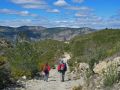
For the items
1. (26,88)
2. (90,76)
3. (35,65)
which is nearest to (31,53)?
(35,65)

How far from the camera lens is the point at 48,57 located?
48812 millimetres

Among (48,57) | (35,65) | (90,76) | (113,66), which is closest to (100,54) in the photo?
(35,65)

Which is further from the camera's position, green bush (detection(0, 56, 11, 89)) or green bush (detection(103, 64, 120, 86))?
green bush (detection(0, 56, 11, 89))

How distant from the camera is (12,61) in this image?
2856 centimetres

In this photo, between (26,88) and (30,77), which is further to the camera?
(30,77)

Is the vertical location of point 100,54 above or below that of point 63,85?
above

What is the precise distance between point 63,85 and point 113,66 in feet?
19.1

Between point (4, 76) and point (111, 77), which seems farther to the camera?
point (4, 76)

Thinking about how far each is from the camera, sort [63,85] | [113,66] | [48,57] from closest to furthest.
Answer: [113,66] → [63,85] → [48,57]

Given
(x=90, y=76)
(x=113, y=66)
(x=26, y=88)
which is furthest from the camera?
(x=26, y=88)

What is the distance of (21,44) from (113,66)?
1150 centimetres

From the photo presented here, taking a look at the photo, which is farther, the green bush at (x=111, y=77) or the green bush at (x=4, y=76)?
the green bush at (x=4, y=76)

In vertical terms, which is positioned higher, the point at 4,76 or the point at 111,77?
the point at 111,77

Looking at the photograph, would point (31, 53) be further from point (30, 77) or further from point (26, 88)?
point (26, 88)
